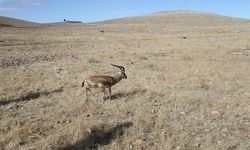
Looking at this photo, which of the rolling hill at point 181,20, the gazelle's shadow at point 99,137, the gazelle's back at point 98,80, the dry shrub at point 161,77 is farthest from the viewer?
the rolling hill at point 181,20

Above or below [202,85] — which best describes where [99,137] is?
below

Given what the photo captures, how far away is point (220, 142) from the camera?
26.4 ft

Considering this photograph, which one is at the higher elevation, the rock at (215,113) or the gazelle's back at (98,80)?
the gazelle's back at (98,80)

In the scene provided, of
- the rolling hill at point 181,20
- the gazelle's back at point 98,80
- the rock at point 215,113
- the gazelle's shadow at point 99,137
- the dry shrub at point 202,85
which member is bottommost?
the gazelle's shadow at point 99,137

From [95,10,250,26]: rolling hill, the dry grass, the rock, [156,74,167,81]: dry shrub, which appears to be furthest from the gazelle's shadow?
[95,10,250,26]: rolling hill

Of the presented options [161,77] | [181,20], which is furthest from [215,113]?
[181,20]

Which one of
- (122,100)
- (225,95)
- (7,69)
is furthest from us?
(7,69)

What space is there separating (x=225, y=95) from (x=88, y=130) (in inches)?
233

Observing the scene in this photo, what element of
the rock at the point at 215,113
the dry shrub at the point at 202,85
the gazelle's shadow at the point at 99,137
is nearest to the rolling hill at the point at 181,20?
the dry shrub at the point at 202,85

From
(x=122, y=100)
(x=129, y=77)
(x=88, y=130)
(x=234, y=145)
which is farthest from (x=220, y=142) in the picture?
(x=129, y=77)

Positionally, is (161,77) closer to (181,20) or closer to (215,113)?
(215,113)

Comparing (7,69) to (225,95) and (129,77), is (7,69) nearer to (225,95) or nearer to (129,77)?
(129,77)

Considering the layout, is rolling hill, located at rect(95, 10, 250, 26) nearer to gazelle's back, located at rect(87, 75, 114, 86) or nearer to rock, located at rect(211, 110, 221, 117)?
gazelle's back, located at rect(87, 75, 114, 86)

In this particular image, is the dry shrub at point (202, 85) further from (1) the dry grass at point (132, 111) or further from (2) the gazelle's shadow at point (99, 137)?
(2) the gazelle's shadow at point (99, 137)
